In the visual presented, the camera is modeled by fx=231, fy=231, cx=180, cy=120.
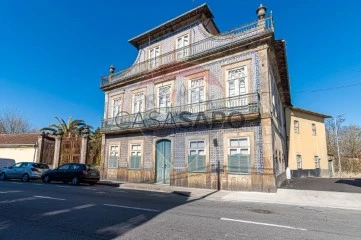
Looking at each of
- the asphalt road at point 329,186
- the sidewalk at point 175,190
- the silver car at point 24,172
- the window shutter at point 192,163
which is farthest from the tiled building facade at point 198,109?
the silver car at point 24,172

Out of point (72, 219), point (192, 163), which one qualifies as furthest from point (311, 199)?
point (72, 219)

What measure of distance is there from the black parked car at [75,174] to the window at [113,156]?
2.40m

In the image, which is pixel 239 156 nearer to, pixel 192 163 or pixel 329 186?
pixel 192 163

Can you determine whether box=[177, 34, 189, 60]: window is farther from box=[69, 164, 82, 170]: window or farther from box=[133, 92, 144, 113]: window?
box=[69, 164, 82, 170]: window

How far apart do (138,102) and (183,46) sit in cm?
539

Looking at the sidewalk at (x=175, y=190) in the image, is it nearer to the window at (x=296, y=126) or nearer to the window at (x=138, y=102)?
A: the window at (x=138, y=102)

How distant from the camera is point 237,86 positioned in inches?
524

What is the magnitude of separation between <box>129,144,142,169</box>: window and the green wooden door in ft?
5.33

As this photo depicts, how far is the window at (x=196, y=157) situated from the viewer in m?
13.6

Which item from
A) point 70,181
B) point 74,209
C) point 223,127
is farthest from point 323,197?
point 70,181

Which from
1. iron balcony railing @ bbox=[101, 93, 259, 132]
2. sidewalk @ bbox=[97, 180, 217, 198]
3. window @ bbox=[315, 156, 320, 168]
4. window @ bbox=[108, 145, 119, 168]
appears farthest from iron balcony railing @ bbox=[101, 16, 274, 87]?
window @ bbox=[315, 156, 320, 168]

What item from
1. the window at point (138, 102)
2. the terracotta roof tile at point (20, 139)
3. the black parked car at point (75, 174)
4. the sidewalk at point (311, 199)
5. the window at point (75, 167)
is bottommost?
the sidewalk at point (311, 199)

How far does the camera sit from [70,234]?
14.2 ft

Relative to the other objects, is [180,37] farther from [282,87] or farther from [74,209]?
[74,209]
